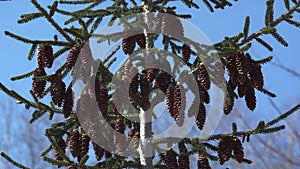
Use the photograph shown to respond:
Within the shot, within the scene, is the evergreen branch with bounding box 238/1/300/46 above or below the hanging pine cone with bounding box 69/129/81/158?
above

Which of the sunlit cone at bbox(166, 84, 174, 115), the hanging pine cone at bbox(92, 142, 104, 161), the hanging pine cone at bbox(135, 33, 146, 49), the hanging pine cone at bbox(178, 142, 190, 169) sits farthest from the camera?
the hanging pine cone at bbox(135, 33, 146, 49)

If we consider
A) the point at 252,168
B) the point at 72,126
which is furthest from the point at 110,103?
the point at 252,168

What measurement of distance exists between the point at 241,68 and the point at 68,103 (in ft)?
4.65

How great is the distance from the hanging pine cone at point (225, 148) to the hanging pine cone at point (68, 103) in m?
1.31

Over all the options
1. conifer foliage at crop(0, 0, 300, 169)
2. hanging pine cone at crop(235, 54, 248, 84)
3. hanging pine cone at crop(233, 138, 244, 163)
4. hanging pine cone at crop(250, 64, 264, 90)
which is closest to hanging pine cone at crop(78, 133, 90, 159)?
conifer foliage at crop(0, 0, 300, 169)

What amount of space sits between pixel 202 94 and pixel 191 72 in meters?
0.25

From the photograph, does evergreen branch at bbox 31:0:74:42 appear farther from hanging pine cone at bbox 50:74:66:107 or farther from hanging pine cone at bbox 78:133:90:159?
hanging pine cone at bbox 78:133:90:159

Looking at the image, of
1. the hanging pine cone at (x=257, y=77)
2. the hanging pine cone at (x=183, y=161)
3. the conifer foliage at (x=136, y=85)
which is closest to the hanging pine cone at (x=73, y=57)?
the conifer foliage at (x=136, y=85)

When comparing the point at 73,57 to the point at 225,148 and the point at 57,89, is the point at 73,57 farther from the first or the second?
the point at 225,148

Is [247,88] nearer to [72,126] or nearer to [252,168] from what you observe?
[72,126]

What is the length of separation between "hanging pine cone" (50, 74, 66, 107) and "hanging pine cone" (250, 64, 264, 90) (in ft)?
5.16

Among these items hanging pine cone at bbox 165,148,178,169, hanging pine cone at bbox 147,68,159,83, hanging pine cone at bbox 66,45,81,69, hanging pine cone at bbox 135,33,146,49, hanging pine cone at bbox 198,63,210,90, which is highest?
hanging pine cone at bbox 135,33,146,49

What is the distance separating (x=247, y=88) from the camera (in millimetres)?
4422

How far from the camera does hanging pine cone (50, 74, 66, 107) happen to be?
165 inches
